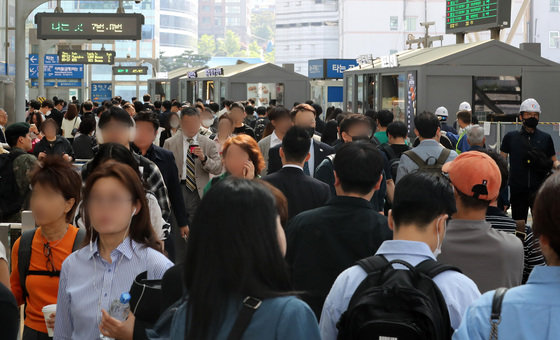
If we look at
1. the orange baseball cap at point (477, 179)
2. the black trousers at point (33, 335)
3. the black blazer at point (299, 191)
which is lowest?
the black trousers at point (33, 335)

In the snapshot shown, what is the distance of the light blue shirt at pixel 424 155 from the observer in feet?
25.9

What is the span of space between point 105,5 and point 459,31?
3981 inches

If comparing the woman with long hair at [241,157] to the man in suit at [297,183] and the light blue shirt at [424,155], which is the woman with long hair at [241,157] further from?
the light blue shirt at [424,155]

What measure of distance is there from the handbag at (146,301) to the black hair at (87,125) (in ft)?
31.9

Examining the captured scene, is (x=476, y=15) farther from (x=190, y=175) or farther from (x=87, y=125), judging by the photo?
(x=190, y=175)

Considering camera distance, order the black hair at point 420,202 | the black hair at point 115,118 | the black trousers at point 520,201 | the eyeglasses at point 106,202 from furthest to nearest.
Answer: the black trousers at point 520,201, the black hair at point 115,118, the eyeglasses at point 106,202, the black hair at point 420,202

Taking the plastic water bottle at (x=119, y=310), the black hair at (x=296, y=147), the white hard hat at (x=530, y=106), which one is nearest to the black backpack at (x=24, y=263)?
the plastic water bottle at (x=119, y=310)

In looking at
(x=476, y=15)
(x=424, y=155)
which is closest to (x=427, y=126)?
(x=424, y=155)

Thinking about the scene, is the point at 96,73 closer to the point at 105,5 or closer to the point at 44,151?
the point at 105,5

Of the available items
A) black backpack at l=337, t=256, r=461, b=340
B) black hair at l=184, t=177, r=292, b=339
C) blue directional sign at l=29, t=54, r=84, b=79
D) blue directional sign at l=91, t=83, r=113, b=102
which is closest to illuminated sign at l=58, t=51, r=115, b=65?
blue directional sign at l=29, t=54, r=84, b=79

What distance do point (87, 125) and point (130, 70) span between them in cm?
3830

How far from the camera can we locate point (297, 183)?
6016 millimetres

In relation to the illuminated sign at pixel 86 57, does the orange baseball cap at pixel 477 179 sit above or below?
below

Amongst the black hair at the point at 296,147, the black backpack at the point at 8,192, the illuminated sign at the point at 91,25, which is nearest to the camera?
the black hair at the point at 296,147
